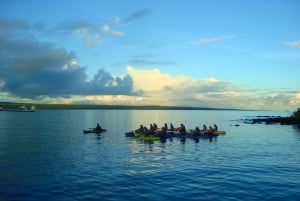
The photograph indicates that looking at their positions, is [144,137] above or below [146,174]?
above

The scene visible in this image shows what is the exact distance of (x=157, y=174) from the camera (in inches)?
1117

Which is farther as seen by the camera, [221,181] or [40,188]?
[221,181]

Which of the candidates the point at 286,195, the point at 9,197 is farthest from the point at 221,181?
the point at 9,197

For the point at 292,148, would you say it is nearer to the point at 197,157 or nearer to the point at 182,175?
the point at 197,157

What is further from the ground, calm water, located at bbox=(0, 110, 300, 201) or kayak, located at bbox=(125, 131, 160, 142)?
kayak, located at bbox=(125, 131, 160, 142)

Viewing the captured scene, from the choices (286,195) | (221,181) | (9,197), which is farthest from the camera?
(221,181)

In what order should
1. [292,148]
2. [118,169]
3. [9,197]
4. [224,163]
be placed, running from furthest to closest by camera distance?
[292,148], [224,163], [118,169], [9,197]

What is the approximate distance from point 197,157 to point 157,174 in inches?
439

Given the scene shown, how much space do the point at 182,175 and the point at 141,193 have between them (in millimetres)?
6568

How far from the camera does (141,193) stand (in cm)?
2239

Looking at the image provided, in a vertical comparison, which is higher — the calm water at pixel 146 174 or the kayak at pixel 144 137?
the kayak at pixel 144 137

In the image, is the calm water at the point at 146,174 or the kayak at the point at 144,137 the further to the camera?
the kayak at the point at 144,137

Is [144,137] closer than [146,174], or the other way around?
[146,174]

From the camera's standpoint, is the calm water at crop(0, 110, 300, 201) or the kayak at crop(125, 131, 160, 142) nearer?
the calm water at crop(0, 110, 300, 201)
